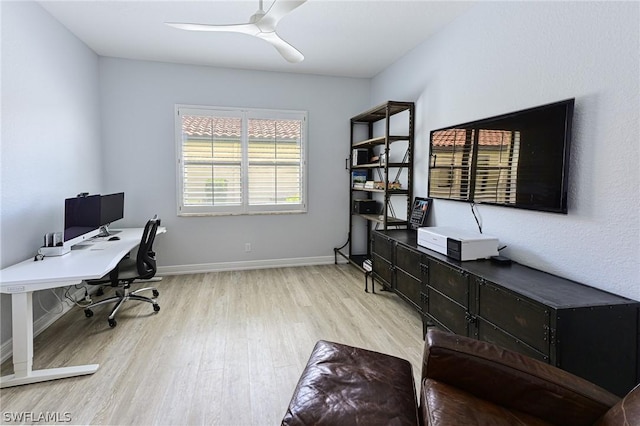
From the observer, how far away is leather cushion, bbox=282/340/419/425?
1209 mm

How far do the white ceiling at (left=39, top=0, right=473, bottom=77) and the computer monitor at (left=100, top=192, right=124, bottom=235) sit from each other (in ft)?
5.56

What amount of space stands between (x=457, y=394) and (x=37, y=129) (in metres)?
3.63

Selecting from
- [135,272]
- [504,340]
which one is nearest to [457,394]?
[504,340]

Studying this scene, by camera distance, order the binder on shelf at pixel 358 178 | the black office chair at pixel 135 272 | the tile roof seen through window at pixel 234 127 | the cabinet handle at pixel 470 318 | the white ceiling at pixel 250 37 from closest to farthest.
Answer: the cabinet handle at pixel 470 318, the white ceiling at pixel 250 37, the black office chair at pixel 135 272, the tile roof seen through window at pixel 234 127, the binder on shelf at pixel 358 178

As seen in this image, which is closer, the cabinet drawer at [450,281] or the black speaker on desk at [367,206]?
the cabinet drawer at [450,281]

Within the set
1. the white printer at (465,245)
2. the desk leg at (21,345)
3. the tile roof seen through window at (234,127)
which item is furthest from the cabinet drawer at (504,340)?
the tile roof seen through window at (234,127)

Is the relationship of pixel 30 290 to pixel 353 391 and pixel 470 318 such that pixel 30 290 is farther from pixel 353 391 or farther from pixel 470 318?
pixel 470 318

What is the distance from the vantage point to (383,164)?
4113mm

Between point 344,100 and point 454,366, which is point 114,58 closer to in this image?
point 344,100

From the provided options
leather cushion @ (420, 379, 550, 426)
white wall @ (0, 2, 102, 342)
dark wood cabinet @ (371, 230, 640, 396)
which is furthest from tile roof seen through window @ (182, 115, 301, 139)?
leather cushion @ (420, 379, 550, 426)

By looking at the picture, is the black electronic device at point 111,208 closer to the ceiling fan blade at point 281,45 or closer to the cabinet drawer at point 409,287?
the ceiling fan blade at point 281,45

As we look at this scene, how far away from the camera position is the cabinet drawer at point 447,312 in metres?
2.36

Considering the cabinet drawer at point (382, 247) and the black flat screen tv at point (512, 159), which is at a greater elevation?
the black flat screen tv at point (512, 159)

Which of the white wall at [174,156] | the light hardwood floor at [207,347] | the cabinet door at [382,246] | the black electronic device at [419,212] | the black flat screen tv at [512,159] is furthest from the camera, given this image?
the white wall at [174,156]
